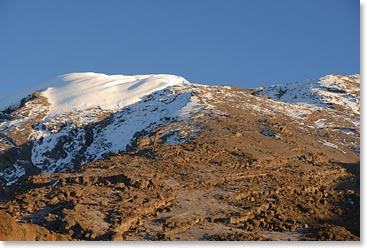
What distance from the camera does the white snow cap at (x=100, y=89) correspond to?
28.6 m

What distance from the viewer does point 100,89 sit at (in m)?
31.3

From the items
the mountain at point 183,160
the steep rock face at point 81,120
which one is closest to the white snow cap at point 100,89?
the steep rock face at point 81,120

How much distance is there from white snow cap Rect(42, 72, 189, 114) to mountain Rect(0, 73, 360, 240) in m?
0.11

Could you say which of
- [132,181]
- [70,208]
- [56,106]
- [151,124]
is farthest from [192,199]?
[56,106]

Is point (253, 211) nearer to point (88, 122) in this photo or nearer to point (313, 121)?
point (313, 121)

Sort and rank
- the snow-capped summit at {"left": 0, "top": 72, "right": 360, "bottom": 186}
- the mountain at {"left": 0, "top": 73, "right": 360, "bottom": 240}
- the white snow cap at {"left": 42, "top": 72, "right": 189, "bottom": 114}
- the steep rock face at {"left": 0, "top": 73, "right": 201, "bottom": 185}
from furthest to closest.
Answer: the white snow cap at {"left": 42, "top": 72, "right": 189, "bottom": 114} → the steep rock face at {"left": 0, "top": 73, "right": 201, "bottom": 185} → the snow-capped summit at {"left": 0, "top": 72, "right": 360, "bottom": 186} → the mountain at {"left": 0, "top": 73, "right": 360, "bottom": 240}

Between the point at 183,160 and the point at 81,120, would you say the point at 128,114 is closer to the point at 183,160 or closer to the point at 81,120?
the point at 81,120

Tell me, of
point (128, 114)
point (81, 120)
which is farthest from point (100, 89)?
point (128, 114)

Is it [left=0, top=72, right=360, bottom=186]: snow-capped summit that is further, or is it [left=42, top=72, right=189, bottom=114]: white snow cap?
[left=42, top=72, right=189, bottom=114]: white snow cap

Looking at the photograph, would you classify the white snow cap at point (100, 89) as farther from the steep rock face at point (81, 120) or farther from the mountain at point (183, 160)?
the mountain at point (183, 160)

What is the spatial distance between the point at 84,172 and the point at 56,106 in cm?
1568

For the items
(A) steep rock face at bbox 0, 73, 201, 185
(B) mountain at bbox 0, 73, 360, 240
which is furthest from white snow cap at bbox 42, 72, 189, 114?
(B) mountain at bbox 0, 73, 360, 240

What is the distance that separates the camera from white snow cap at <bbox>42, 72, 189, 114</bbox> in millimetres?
28562

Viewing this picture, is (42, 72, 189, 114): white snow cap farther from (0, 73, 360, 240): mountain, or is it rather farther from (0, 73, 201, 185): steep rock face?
(0, 73, 360, 240): mountain
